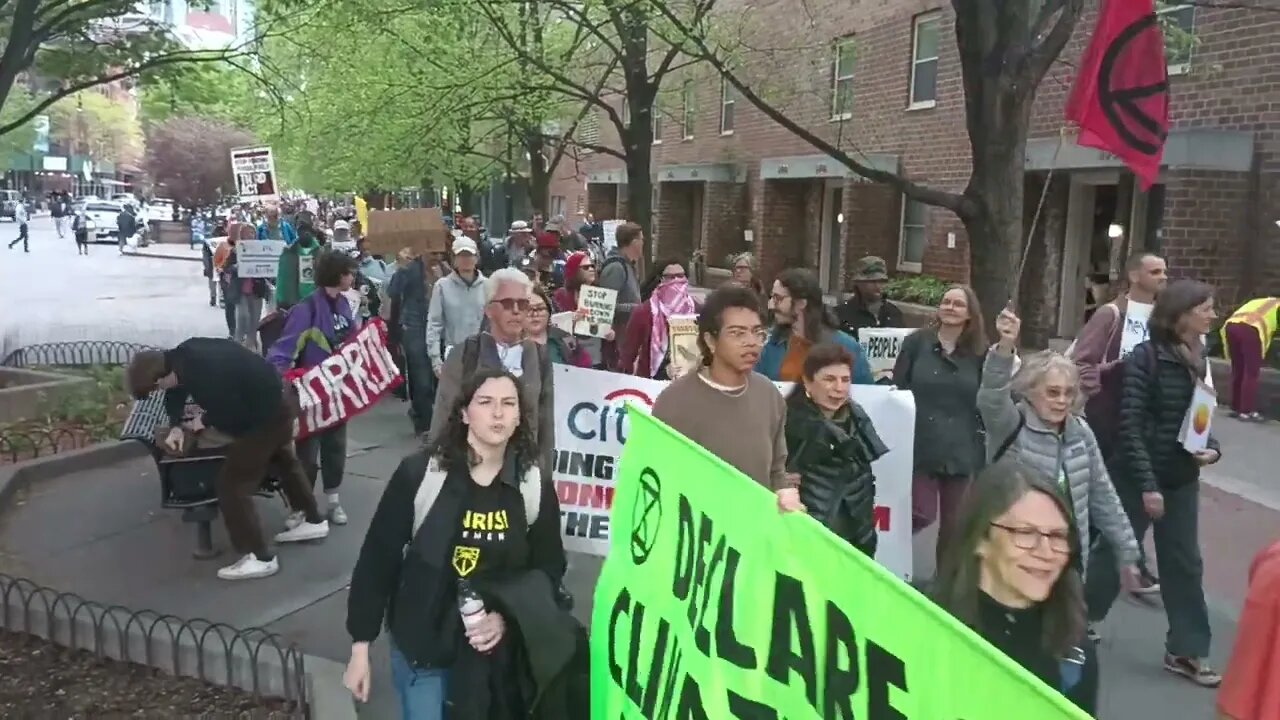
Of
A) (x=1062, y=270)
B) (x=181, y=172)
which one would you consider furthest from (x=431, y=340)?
(x=181, y=172)

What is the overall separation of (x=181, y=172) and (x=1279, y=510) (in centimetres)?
6292

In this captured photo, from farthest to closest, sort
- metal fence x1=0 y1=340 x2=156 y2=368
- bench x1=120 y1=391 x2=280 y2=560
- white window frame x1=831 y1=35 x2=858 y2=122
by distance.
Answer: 1. white window frame x1=831 y1=35 x2=858 y2=122
2. metal fence x1=0 y1=340 x2=156 y2=368
3. bench x1=120 y1=391 x2=280 y2=560

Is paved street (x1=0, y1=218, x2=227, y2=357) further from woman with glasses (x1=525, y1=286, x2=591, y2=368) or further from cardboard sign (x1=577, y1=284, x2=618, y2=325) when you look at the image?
woman with glasses (x1=525, y1=286, x2=591, y2=368)

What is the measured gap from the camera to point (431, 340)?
804 cm

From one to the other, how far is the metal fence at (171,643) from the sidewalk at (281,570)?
1.16 ft

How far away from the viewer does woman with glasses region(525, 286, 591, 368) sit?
18.7 ft

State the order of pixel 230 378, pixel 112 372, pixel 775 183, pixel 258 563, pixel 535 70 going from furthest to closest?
pixel 775 183, pixel 535 70, pixel 112 372, pixel 258 563, pixel 230 378

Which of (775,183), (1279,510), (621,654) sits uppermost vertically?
(775,183)

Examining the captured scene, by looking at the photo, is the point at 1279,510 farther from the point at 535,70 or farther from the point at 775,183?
the point at 775,183

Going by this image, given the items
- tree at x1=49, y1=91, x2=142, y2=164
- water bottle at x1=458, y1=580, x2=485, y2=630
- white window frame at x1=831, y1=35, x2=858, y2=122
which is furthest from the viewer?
tree at x1=49, y1=91, x2=142, y2=164

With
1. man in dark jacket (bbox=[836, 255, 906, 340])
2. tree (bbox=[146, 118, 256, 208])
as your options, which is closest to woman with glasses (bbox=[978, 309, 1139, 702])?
man in dark jacket (bbox=[836, 255, 906, 340])

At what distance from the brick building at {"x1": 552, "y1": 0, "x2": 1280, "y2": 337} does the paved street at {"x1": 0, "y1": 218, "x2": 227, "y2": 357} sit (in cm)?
798

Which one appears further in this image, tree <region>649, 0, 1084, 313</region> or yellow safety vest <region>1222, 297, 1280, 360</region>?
yellow safety vest <region>1222, 297, 1280, 360</region>

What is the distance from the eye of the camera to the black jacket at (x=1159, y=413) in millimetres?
4980
